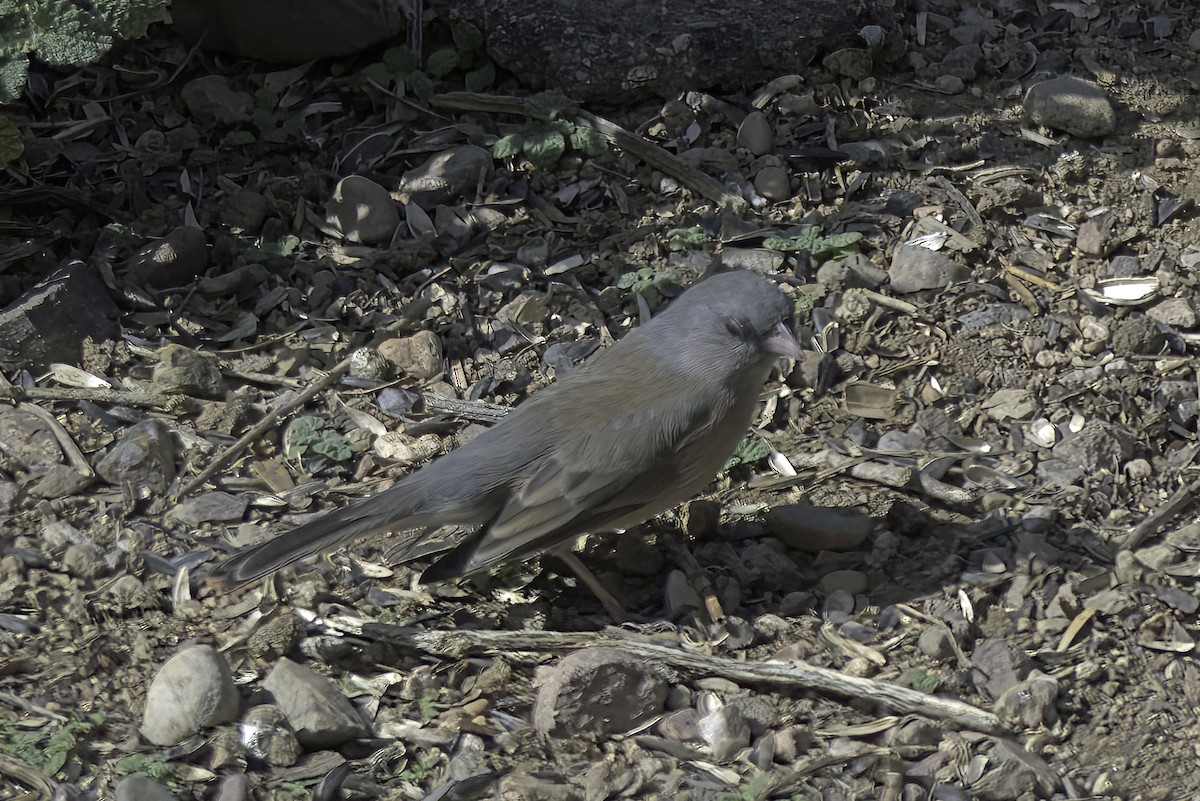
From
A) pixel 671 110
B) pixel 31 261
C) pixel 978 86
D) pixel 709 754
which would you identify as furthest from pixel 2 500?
pixel 978 86

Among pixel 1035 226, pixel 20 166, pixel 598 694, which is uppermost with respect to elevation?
pixel 20 166

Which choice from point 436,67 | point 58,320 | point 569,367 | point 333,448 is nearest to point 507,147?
point 436,67

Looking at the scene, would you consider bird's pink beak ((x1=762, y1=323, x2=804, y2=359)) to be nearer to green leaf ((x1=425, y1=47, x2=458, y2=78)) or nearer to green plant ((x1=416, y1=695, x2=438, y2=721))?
green plant ((x1=416, y1=695, x2=438, y2=721))

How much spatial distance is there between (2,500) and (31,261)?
1.12 m

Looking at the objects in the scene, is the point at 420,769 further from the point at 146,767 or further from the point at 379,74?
the point at 379,74

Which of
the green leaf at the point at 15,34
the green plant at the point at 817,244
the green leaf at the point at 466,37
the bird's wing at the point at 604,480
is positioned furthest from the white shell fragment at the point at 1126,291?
the green leaf at the point at 15,34

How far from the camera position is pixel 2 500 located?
144 inches

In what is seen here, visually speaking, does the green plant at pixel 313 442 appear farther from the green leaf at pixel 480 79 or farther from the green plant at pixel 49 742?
the green leaf at pixel 480 79

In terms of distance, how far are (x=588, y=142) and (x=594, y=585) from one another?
2030 mm

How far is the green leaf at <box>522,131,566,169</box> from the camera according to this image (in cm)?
488

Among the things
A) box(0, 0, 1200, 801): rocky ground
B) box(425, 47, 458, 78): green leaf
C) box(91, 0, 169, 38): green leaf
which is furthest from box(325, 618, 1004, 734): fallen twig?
box(425, 47, 458, 78): green leaf

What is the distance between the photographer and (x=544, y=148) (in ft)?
16.0

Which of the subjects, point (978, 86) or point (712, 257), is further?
point (978, 86)

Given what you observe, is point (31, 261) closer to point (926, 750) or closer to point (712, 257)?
point (712, 257)
